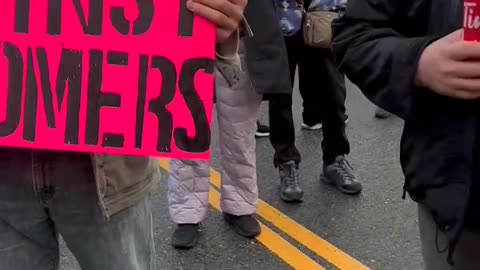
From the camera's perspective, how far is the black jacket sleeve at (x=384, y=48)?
57.7 inches

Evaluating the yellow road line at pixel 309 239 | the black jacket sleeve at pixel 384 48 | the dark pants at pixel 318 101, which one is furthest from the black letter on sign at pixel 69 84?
the dark pants at pixel 318 101

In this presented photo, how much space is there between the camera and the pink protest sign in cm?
157

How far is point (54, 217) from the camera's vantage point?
1.65 metres

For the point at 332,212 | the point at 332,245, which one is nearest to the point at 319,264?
the point at 332,245

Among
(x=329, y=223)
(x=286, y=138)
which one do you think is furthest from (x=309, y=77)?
(x=329, y=223)

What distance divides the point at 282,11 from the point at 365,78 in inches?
82.7

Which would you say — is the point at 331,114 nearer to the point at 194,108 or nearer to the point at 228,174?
the point at 228,174

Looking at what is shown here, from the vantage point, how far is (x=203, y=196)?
138 inches

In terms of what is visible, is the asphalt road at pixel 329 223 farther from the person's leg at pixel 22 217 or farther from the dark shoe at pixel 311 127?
the person's leg at pixel 22 217

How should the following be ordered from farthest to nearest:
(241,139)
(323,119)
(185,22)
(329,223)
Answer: (323,119), (329,223), (241,139), (185,22)

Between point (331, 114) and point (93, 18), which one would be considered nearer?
point (93, 18)

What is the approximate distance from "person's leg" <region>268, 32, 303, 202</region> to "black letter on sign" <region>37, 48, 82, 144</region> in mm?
2318

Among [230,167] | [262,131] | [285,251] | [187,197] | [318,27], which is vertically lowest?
[285,251]

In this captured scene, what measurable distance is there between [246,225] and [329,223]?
44 cm
